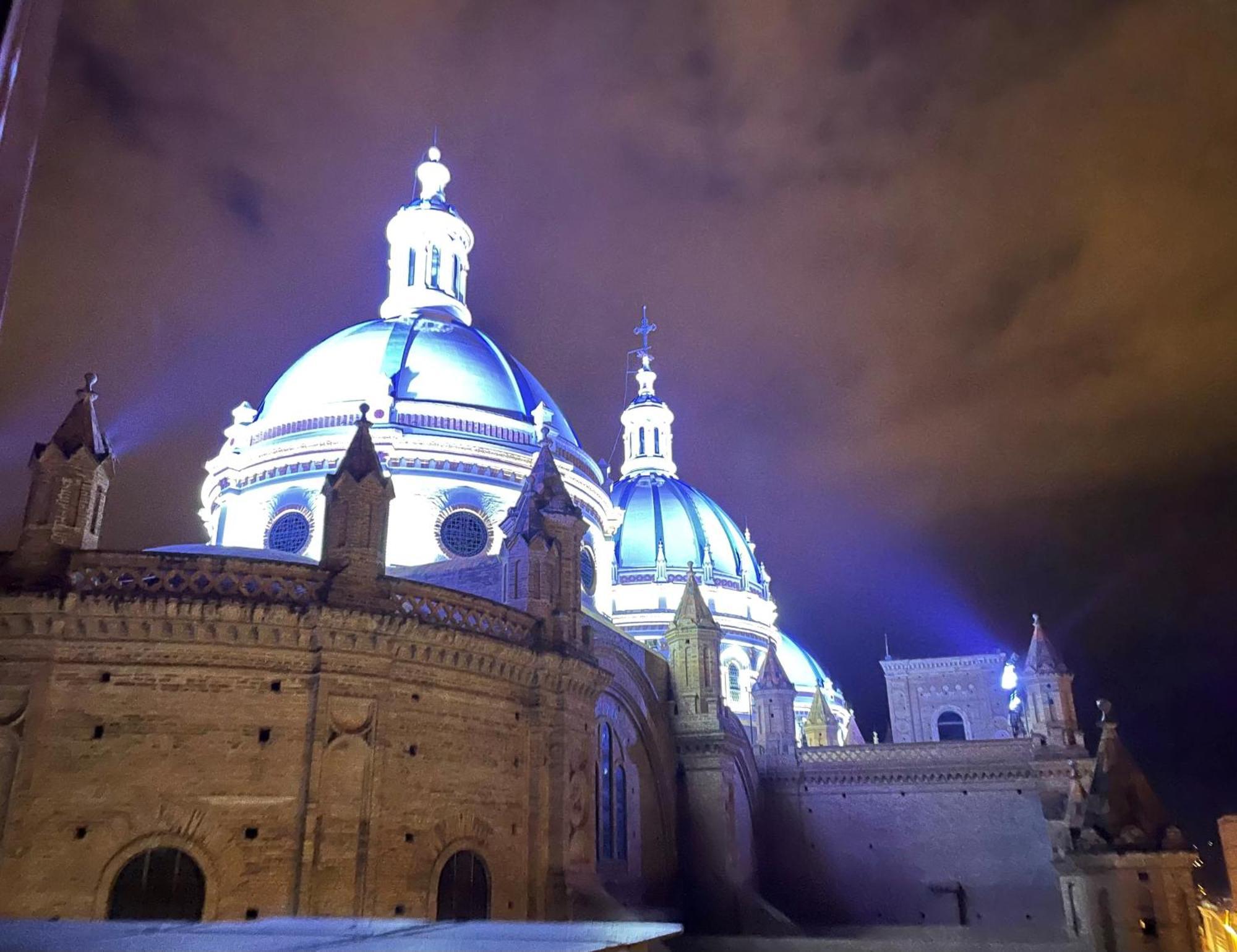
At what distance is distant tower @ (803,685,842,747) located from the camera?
48.2 m

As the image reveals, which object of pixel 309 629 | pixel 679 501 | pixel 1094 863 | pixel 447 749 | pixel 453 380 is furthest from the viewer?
pixel 679 501

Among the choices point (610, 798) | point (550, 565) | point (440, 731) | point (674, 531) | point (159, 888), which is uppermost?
point (674, 531)

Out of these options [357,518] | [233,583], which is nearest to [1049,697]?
[357,518]

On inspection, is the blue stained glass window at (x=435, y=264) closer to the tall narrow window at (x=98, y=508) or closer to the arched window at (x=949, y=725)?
the tall narrow window at (x=98, y=508)

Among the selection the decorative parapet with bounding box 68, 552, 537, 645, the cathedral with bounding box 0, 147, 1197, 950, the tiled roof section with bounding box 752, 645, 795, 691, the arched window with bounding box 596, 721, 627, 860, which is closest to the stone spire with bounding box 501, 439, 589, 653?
the cathedral with bounding box 0, 147, 1197, 950

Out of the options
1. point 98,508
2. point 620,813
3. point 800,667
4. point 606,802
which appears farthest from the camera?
point 800,667

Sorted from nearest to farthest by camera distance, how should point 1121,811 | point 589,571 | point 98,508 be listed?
point 98,508, point 1121,811, point 589,571

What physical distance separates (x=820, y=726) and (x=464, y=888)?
32.4 m

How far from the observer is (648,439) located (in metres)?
63.7

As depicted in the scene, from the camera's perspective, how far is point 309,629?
17.5 m

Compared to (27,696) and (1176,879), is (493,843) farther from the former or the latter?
(1176,879)

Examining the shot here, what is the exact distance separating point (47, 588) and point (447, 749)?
7.68 meters

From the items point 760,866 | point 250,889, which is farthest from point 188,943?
point 760,866

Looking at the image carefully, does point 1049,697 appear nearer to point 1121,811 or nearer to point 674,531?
point 1121,811
